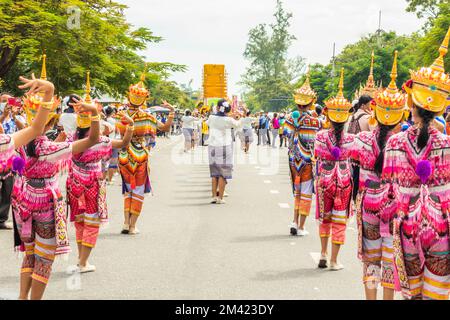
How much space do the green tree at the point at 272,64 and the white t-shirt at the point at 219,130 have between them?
3586 inches

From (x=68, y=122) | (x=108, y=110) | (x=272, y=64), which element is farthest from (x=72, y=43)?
(x=272, y=64)

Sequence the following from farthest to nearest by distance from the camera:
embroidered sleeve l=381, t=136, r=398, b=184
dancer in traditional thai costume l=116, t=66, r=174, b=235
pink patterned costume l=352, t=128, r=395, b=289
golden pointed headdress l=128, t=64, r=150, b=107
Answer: golden pointed headdress l=128, t=64, r=150, b=107, dancer in traditional thai costume l=116, t=66, r=174, b=235, pink patterned costume l=352, t=128, r=395, b=289, embroidered sleeve l=381, t=136, r=398, b=184

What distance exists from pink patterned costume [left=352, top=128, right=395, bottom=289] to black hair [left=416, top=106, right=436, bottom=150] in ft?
4.32

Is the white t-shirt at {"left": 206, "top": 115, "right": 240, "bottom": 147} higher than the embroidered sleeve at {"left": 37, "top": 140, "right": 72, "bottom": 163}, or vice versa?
the embroidered sleeve at {"left": 37, "top": 140, "right": 72, "bottom": 163}

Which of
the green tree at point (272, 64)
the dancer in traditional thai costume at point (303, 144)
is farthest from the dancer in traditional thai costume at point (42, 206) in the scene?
the green tree at point (272, 64)

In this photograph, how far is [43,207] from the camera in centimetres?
552

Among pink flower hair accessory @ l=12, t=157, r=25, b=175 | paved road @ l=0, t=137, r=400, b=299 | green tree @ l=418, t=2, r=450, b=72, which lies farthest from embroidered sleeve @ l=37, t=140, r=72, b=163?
green tree @ l=418, t=2, r=450, b=72

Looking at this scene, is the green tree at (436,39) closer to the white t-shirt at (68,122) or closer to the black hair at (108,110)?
the black hair at (108,110)

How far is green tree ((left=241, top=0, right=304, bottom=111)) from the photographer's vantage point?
105m

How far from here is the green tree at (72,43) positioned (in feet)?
80.9

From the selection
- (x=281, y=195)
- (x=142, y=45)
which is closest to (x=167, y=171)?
(x=281, y=195)

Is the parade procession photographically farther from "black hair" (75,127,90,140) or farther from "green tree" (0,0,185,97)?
"green tree" (0,0,185,97)
